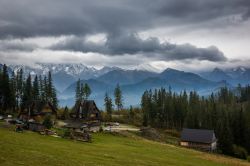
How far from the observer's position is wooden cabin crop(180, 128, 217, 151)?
353ft

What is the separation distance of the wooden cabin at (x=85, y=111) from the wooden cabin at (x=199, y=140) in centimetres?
3230

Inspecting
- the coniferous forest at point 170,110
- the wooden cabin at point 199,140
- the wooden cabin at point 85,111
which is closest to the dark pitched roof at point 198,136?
the wooden cabin at point 199,140

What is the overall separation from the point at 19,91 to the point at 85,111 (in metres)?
49.4

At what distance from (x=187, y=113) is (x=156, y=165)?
102 metres

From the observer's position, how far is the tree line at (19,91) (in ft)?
385

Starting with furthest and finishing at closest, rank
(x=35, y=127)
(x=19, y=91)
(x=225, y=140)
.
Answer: (x=19, y=91) < (x=225, y=140) < (x=35, y=127)

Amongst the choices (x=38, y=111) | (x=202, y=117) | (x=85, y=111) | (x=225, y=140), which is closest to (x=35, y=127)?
(x=38, y=111)

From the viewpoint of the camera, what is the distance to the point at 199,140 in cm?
10894

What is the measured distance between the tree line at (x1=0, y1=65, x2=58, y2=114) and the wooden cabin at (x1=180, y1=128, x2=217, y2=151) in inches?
2082

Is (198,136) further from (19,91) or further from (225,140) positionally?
(19,91)

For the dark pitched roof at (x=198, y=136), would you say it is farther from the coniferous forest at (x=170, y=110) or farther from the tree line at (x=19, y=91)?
the tree line at (x=19, y=91)

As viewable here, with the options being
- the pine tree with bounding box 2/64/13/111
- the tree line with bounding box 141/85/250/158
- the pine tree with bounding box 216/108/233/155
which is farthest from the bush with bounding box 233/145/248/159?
the pine tree with bounding box 2/64/13/111

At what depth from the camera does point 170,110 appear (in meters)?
153

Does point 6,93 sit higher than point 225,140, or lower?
higher
